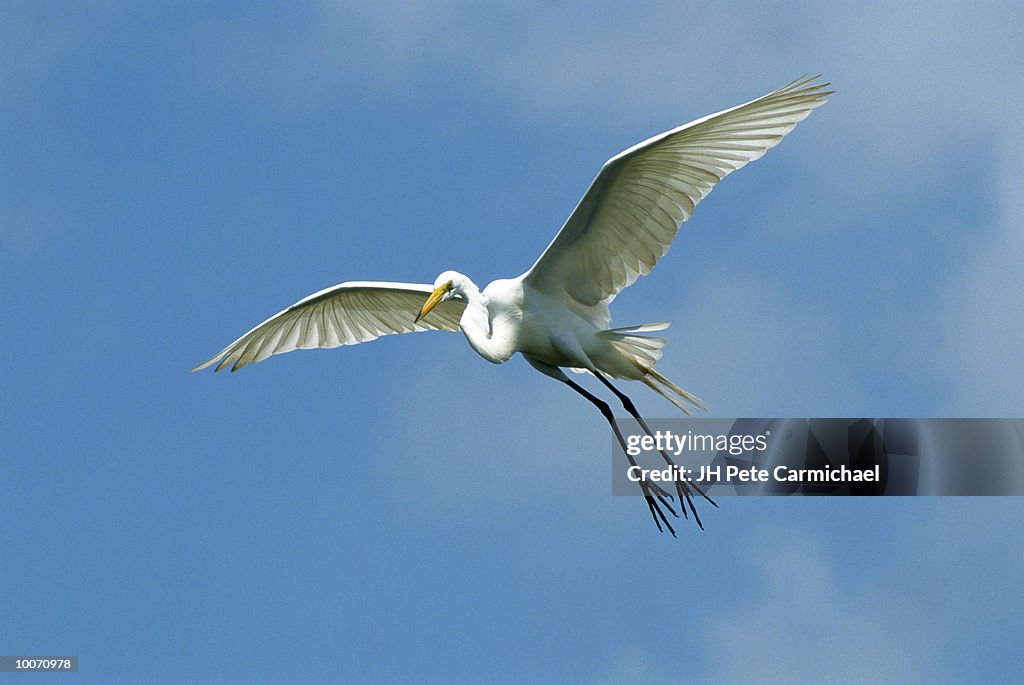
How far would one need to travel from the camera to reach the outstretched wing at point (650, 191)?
9016mm

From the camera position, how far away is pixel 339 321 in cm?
1171

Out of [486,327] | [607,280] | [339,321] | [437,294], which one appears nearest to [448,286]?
[437,294]

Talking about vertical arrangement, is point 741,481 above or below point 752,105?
below

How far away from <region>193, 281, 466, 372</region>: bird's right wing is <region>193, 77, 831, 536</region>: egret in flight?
2cm

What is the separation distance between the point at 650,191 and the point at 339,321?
11.2 feet

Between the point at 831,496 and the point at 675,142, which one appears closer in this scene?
the point at 675,142

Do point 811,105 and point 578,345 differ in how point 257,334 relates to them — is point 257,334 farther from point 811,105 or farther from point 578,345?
point 811,105

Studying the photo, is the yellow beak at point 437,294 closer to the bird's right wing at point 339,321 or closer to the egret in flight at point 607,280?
the egret in flight at point 607,280

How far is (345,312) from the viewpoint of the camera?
459 inches

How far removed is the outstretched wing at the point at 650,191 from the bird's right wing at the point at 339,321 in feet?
5.46

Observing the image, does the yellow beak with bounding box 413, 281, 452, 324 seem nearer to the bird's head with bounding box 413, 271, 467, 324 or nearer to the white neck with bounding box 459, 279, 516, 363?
the bird's head with bounding box 413, 271, 467, 324

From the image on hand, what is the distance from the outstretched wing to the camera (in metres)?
9.02

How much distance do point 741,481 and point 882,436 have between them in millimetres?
1048

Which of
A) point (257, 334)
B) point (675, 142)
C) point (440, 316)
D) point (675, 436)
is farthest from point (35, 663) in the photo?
point (675, 142)
